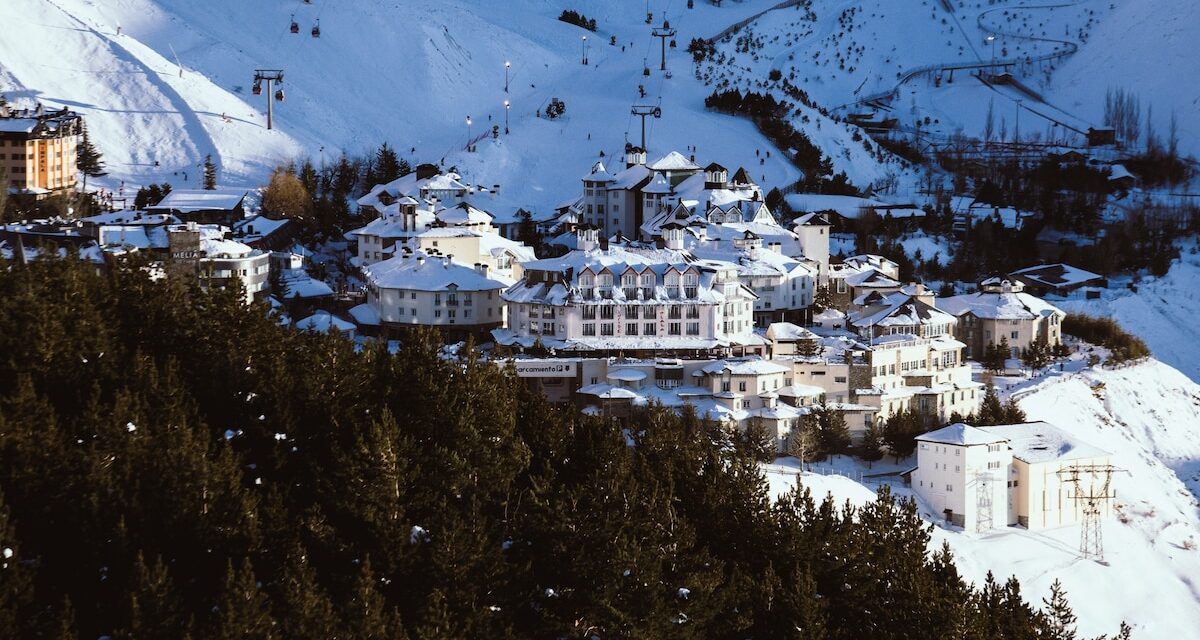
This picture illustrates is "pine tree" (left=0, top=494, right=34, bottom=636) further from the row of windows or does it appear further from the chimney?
the chimney

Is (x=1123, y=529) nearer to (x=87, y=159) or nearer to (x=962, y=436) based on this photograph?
(x=962, y=436)

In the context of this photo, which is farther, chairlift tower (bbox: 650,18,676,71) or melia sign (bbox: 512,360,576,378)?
chairlift tower (bbox: 650,18,676,71)

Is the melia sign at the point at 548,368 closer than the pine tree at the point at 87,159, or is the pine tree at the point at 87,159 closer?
the melia sign at the point at 548,368

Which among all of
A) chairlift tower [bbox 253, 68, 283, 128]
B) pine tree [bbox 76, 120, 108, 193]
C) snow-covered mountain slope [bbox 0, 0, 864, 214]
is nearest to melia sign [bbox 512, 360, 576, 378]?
snow-covered mountain slope [bbox 0, 0, 864, 214]

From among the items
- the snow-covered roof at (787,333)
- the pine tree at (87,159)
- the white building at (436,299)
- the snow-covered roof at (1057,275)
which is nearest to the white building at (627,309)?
the snow-covered roof at (787,333)

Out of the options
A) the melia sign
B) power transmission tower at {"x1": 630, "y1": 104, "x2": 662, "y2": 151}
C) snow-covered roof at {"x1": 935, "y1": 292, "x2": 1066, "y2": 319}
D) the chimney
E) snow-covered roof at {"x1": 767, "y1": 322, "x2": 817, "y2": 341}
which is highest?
power transmission tower at {"x1": 630, "y1": 104, "x2": 662, "y2": 151}

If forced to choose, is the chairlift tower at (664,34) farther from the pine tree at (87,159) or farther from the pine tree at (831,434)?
the pine tree at (831,434)
